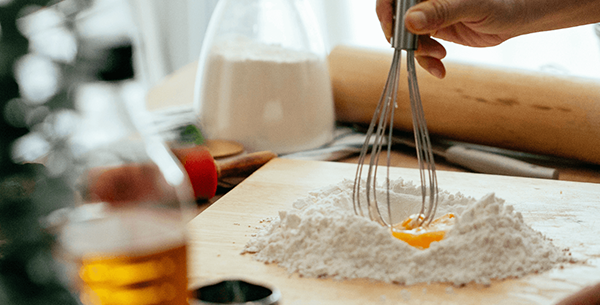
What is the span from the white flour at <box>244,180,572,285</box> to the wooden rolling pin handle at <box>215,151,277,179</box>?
306 mm

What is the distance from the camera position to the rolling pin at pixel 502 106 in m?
1.02

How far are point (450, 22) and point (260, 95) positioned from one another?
0.40m

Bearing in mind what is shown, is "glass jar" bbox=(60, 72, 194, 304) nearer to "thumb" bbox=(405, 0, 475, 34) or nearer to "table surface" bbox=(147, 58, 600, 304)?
"table surface" bbox=(147, 58, 600, 304)

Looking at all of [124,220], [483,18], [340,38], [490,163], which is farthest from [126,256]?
[340,38]

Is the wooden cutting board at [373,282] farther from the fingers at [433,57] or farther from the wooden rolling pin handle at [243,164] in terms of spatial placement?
the fingers at [433,57]

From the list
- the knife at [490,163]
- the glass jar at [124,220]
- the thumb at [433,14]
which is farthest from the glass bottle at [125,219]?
the knife at [490,163]

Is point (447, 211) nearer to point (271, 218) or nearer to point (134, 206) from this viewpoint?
point (271, 218)

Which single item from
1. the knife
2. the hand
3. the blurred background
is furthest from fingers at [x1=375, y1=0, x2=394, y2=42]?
the blurred background

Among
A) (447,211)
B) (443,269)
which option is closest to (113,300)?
(443,269)

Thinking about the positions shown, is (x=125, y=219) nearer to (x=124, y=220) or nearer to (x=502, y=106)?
(x=124, y=220)

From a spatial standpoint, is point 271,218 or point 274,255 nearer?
point 274,255

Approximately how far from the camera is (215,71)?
100 cm

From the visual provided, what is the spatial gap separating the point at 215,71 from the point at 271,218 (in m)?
0.40

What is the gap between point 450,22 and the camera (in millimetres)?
672
